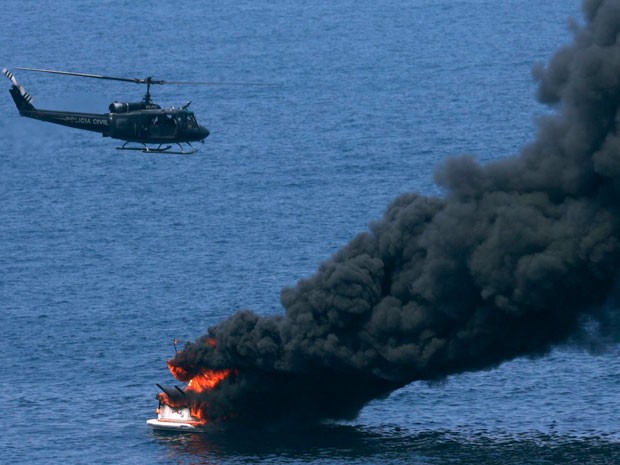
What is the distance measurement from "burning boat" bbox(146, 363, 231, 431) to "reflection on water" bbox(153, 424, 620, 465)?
958 millimetres

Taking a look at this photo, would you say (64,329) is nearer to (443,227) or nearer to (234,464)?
(234,464)

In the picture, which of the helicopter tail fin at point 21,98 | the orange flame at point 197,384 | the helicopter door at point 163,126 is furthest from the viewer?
the helicopter door at point 163,126

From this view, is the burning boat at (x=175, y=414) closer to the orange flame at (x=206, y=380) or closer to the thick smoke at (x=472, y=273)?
the orange flame at (x=206, y=380)

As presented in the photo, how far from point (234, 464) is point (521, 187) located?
103 ft

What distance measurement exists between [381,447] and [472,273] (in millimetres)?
17240

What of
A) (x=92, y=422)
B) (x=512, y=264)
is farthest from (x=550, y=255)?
(x=92, y=422)

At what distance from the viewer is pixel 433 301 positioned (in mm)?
135875

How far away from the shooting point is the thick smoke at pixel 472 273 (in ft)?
428

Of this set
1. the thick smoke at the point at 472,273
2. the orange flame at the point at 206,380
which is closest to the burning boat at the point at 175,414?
the orange flame at the point at 206,380

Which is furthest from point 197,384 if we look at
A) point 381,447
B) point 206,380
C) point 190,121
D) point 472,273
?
point 472,273

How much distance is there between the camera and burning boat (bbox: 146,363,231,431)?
147 m

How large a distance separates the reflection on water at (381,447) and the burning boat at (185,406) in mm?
958

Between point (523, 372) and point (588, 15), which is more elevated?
point (588, 15)

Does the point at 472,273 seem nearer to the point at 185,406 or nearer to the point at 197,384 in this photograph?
the point at 197,384
